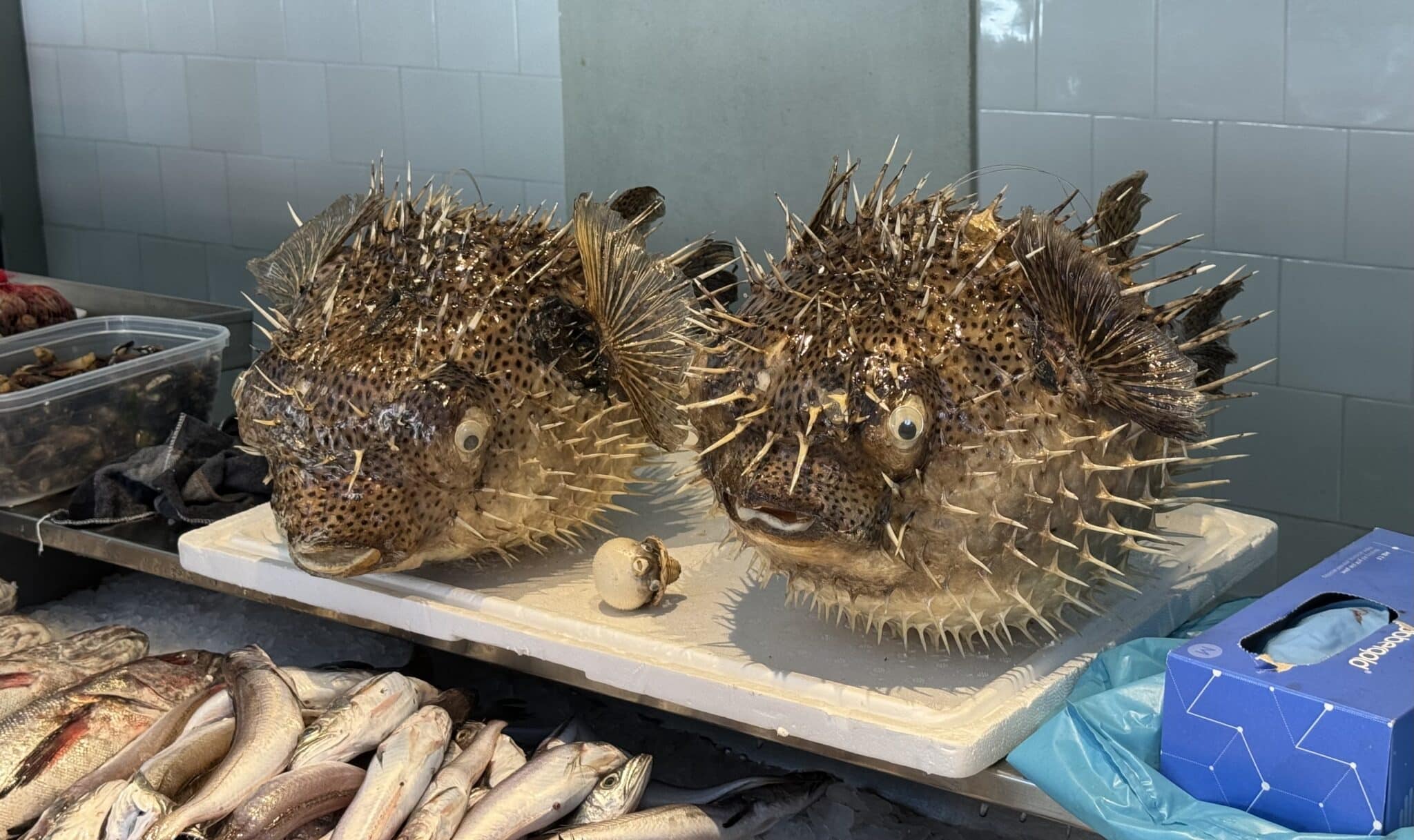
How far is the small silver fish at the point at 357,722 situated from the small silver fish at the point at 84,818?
24 centimetres

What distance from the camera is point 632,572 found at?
1.89 m

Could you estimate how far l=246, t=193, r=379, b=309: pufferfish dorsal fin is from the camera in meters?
2.14

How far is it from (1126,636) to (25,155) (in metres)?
3.87

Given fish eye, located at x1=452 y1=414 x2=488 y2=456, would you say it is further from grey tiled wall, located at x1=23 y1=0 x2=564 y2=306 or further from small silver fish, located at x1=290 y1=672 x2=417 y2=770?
grey tiled wall, located at x1=23 y1=0 x2=564 y2=306

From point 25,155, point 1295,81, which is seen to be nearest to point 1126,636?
point 1295,81

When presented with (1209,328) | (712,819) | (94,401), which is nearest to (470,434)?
(712,819)

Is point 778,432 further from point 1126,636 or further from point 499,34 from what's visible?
point 499,34

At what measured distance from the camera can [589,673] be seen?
1848 millimetres

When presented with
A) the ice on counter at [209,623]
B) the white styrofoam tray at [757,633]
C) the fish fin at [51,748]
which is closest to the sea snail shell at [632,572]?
the white styrofoam tray at [757,633]

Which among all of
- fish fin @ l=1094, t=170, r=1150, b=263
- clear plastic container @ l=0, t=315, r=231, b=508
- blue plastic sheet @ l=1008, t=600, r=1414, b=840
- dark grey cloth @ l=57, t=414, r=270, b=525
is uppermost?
fish fin @ l=1094, t=170, r=1150, b=263

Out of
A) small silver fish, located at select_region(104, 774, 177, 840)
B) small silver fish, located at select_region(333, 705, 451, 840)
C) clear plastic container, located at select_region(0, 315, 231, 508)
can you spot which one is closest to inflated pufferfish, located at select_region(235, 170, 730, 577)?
small silver fish, located at select_region(333, 705, 451, 840)

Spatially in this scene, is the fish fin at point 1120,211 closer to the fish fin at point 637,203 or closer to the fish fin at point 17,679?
the fish fin at point 637,203

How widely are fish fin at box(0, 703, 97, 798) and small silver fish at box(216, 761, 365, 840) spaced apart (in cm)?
40

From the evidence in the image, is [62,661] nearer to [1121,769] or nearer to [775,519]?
[775,519]
